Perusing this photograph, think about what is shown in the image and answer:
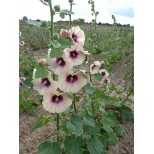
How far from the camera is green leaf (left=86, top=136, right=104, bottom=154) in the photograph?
69.8 inches

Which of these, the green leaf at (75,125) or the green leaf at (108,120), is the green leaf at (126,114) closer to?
the green leaf at (108,120)

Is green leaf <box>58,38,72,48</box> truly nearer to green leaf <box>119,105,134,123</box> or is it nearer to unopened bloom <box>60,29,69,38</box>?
unopened bloom <box>60,29,69,38</box>

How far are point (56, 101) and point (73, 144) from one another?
29cm

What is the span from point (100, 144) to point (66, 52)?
1.95ft

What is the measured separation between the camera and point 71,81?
61.4 inches

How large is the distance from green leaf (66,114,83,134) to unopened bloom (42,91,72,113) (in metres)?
0.09

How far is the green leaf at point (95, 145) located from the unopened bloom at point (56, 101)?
33cm

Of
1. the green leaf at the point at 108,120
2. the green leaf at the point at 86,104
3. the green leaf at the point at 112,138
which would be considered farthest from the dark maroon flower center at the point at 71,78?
the green leaf at the point at 112,138

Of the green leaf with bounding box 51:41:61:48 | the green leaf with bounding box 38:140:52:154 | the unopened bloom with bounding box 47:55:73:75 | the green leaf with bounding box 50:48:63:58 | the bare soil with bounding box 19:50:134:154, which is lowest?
the bare soil with bounding box 19:50:134:154

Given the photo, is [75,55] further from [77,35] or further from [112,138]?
[112,138]

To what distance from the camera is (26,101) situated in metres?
2.73

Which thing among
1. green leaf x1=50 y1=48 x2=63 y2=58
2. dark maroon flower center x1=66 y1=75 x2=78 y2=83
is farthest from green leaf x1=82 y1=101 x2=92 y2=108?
green leaf x1=50 y1=48 x2=63 y2=58

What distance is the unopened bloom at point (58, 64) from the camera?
1.54 m

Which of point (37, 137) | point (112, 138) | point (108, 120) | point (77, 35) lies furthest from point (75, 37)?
point (37, 137)
